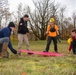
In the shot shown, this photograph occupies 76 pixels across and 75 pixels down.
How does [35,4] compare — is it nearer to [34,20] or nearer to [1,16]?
[34,20]

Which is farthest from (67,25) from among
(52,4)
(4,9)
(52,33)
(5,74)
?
(5,74)

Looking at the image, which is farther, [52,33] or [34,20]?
[34,20]

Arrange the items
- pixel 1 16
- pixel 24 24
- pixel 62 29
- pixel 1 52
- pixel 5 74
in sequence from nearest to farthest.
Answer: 1. pixel 5 74
2. pixel 1 52
3. pixel 24 24
4. pixel 1 16
5. pixel 62 29

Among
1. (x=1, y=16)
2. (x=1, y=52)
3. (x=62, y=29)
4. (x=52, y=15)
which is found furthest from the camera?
(x=62, y=29)

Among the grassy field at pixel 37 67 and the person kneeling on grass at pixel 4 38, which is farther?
the person kneeling on grass at pixel 4 38

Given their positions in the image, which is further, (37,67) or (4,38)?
(4,38)

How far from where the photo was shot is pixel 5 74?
4.98 meters

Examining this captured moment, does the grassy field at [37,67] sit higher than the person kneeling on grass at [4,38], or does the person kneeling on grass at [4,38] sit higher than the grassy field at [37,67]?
the person kneeling on grass at [4,38]

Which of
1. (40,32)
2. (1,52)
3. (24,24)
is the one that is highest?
(24,24)

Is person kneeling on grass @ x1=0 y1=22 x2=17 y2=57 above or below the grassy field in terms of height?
above

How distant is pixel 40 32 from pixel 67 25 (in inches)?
402

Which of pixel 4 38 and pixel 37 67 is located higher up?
pixel 4 38

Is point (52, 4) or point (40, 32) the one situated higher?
point (52, 4)

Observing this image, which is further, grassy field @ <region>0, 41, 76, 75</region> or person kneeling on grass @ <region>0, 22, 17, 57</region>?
person kneeling on grass @ <region>0, 22, 17, 57</region>
